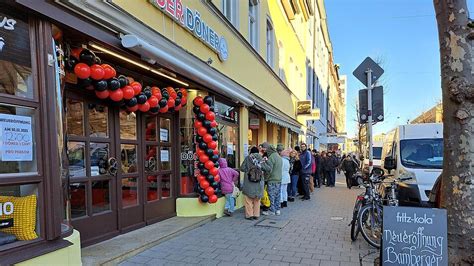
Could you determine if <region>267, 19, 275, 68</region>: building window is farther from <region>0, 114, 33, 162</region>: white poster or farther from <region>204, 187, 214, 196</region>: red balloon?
<region>0, 114, 33, 162</region>: white poster

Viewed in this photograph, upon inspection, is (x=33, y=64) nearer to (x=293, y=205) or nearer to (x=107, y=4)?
(x=107, y=4)

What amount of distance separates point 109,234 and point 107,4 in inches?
129

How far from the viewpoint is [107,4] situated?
14.3 feet

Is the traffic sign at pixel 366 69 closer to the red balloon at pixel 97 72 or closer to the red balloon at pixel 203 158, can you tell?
the red balloon at pixel 203 158

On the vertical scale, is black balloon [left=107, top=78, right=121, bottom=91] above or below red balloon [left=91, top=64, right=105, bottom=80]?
below

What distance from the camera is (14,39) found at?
11.0 ft

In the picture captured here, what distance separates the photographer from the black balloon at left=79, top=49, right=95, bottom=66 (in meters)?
4.49

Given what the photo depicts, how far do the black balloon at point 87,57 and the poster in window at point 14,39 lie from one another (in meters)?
1.02

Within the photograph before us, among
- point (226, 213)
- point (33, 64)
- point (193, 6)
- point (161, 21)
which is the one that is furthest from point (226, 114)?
point (33, 64)

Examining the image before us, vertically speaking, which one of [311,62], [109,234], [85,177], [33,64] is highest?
[311,62]

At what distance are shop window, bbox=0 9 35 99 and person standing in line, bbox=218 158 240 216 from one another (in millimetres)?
4822

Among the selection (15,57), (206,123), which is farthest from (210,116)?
(15,57)

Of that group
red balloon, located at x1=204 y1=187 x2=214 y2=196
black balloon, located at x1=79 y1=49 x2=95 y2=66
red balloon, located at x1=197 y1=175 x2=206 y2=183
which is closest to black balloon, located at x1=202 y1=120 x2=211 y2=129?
red balloon, located at x1=197 y1=175 x2=206 y2=183

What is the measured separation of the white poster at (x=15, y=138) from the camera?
3.24 m
